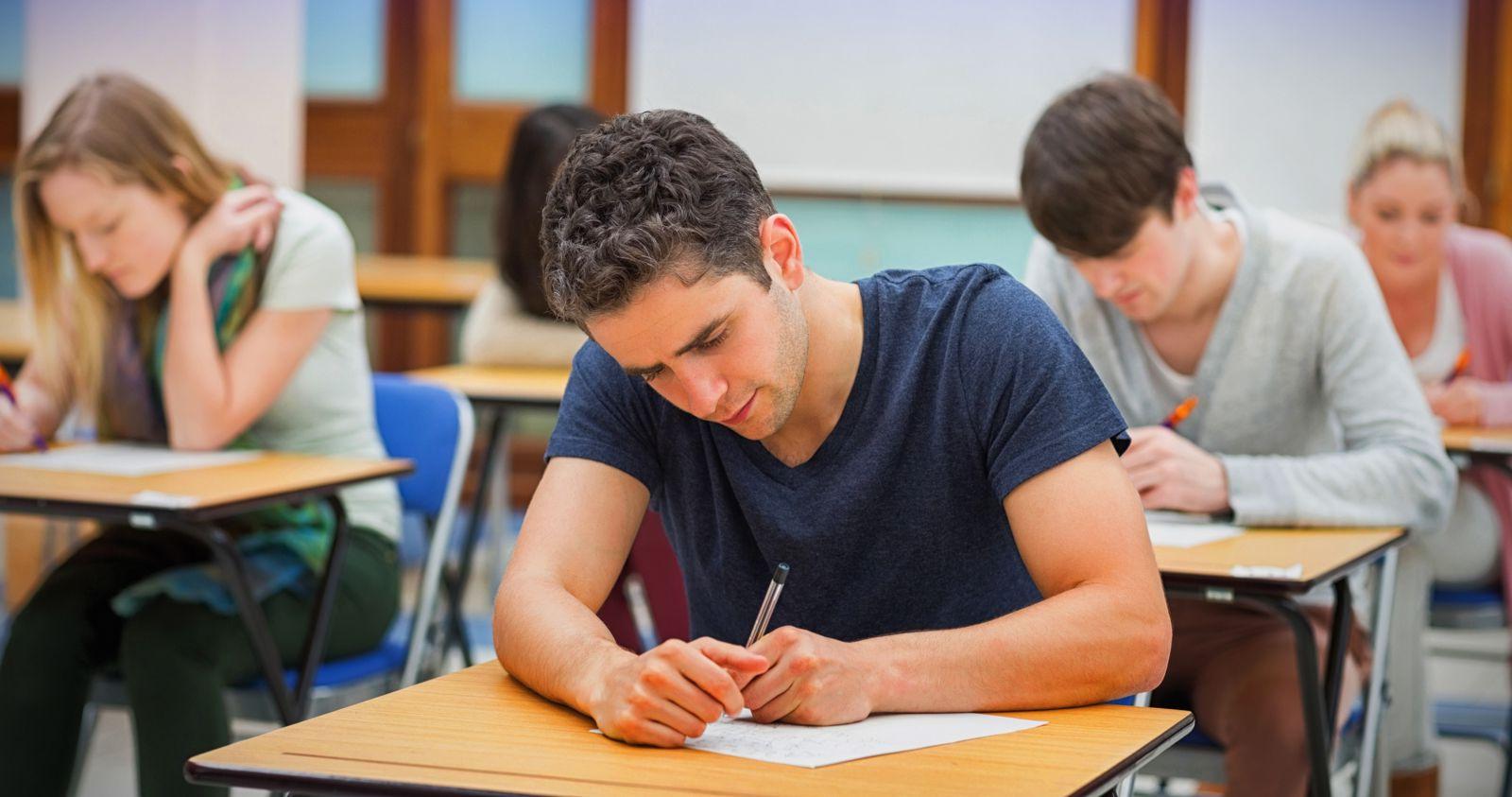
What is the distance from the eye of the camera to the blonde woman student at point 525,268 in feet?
12.6

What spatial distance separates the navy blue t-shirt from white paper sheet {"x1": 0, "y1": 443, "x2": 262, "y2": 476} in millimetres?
1057

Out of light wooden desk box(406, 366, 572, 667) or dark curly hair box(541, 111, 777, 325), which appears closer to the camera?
dark curly hair box(541, 111, 777, 325)

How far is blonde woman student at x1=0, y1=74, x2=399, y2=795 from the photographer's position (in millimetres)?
2432

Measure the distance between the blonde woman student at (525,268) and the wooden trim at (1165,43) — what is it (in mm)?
2864

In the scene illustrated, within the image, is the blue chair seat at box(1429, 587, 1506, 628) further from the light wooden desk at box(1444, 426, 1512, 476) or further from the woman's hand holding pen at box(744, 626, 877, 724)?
the woman's hand holding pen at box(744, 626, 877, 724)

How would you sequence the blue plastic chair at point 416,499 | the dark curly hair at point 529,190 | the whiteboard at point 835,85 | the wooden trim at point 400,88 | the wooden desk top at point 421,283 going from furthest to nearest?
the wooden trim at point 400,88 < the whiteboard at point 835,85 < the wooden desk top at point 421,283 < the dark curly hair at point 529,190 < the blue plastic chair at point 416,499

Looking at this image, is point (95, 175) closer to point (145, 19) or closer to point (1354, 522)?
point (1354, 522)

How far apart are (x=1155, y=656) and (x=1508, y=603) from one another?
187 cm

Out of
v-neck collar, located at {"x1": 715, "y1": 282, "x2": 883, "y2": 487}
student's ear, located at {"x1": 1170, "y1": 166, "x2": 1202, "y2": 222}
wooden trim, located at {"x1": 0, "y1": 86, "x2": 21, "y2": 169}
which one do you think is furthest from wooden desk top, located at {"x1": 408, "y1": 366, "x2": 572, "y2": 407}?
wooden trim, located at {"x1": 0, "y1": 86, "x2": 21, "y2": 169}

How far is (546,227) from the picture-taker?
4.64ft

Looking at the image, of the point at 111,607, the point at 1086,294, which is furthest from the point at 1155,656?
the point at 111,607

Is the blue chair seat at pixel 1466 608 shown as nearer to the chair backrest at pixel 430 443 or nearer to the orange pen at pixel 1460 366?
the orange pen at pixel 1460 366

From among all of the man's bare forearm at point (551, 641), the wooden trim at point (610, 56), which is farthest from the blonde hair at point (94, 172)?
the wooden trim at point (610, 56)

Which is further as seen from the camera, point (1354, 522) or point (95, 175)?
point (95, 175)
